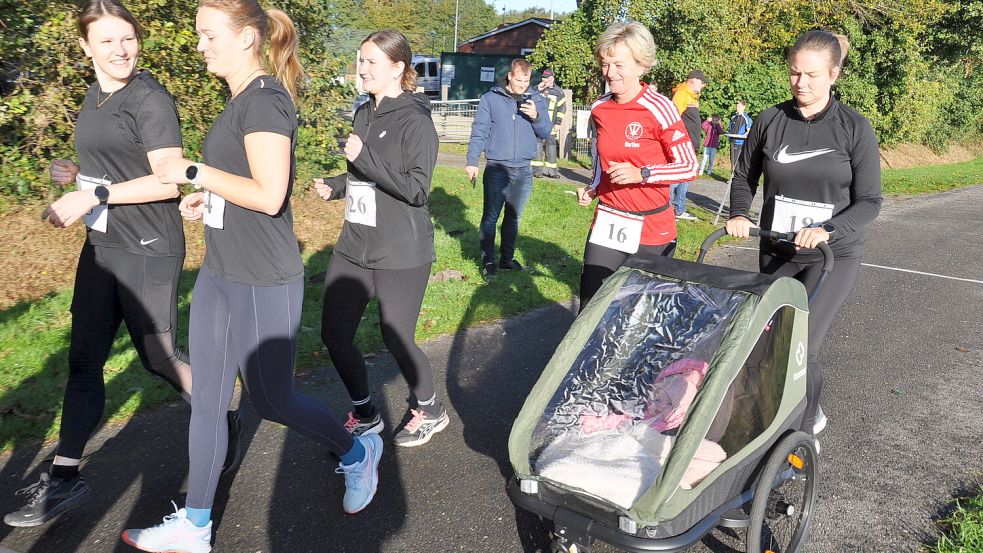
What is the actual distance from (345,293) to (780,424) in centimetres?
206

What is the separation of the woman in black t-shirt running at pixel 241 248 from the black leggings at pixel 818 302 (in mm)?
2276

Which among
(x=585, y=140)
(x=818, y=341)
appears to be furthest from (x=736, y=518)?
(x=585, y=140)

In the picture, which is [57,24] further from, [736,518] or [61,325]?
[736,518]

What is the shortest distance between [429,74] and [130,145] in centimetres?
3627

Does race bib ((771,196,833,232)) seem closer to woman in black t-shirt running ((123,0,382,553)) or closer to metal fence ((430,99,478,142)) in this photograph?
woman in black t-shirt running ((123,0,382,553))

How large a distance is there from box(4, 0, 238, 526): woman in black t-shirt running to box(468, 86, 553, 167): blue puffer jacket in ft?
14.8

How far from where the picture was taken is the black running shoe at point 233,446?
140 inches

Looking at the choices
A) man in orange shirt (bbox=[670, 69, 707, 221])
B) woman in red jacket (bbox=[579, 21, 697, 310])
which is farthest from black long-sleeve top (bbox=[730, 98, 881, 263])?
man in orange shirt (bbox=[670, 69, 707, 221])

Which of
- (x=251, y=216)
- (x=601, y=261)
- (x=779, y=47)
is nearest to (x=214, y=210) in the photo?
(x=251, y=216)

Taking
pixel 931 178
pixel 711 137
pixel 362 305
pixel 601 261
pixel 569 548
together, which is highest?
pixel 601 261

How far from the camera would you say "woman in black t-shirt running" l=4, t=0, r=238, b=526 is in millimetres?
3039

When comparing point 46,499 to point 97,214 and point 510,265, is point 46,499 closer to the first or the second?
point 97,214

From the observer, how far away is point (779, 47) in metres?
23.4

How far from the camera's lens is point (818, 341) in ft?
11.3
